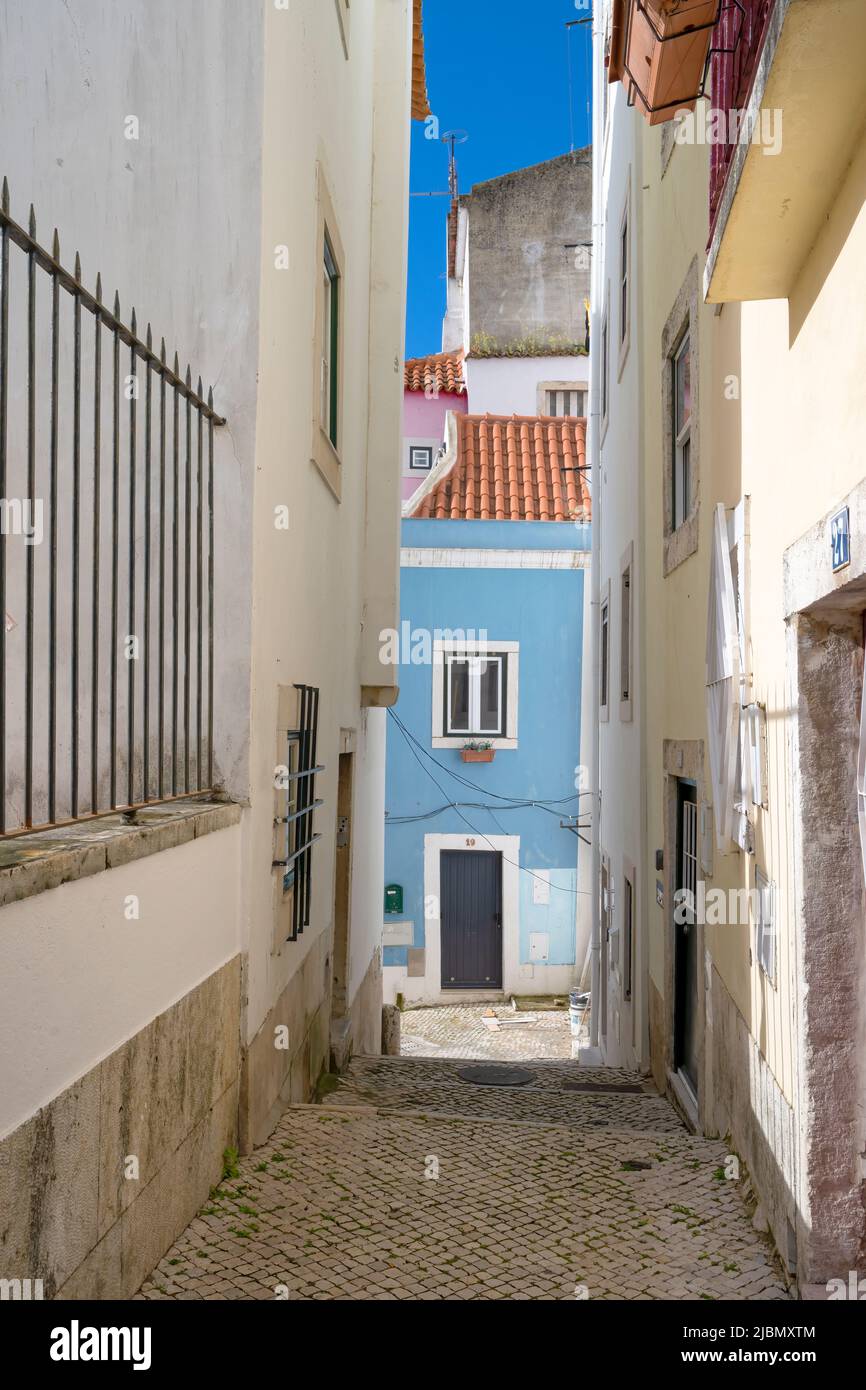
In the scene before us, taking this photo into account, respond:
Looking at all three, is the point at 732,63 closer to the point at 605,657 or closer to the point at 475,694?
the point at 605,657

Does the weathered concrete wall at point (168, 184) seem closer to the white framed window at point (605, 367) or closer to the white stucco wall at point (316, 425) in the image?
the white stucco wall at point (316, 425)

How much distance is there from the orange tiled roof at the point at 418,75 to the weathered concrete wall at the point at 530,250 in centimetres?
1198

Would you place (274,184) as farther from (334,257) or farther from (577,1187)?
(577,1187)

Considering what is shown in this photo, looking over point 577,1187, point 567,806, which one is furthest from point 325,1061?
point 567,806

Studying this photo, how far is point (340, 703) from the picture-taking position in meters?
9.23

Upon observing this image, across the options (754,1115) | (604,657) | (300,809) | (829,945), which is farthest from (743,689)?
(604,657)

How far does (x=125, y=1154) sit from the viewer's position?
12.0 feet

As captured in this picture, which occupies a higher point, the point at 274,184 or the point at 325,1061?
the point at 274,184

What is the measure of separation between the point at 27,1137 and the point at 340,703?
6429 mm

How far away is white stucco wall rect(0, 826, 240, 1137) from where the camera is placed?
2869 mm

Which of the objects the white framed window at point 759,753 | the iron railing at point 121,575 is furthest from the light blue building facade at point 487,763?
the white framed window at point 759,753

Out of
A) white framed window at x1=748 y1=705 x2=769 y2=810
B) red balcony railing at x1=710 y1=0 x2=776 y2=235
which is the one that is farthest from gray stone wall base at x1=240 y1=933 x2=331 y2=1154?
red balcony railing at x1=710 y1=0 x2=776 y2=235

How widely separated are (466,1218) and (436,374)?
75.4 ft

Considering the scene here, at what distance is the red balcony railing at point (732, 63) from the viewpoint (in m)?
3.97
